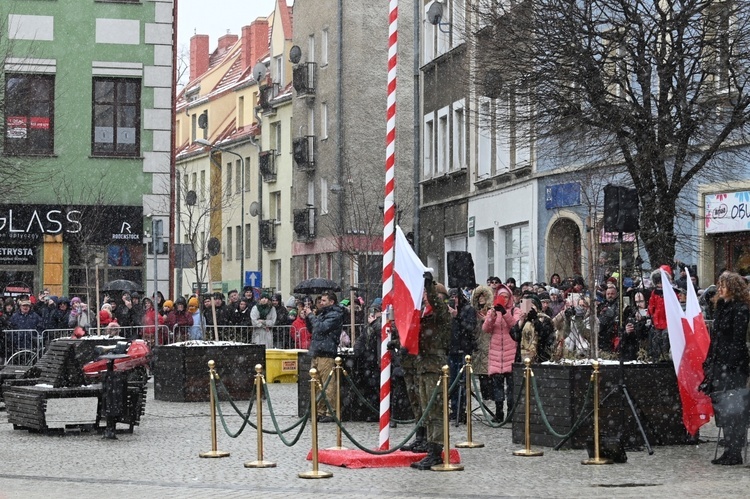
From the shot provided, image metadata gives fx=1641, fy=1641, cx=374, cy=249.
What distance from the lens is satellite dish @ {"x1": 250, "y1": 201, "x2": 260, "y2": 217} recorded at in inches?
2965

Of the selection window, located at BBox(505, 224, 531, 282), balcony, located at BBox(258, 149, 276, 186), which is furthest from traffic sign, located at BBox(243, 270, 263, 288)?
window, located at BBox(505, 224, 531, 282)

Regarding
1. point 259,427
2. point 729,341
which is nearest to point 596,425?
point 729,341

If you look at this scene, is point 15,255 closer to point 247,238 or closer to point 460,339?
point 460,339

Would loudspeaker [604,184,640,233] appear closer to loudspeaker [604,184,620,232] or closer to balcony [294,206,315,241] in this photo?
loudspeaker [604,184,620,232]

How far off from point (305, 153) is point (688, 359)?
51.2 metres

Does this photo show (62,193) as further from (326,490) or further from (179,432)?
(326,490)

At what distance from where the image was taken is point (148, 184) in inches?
1524

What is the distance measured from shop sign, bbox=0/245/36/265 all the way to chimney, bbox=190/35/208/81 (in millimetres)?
62283

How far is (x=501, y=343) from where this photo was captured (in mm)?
20500

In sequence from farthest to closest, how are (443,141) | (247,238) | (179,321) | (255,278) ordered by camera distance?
(247,238) < (255,278) < (443,141) < (179,321)

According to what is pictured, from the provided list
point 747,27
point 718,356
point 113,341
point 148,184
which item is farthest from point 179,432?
point 148,184

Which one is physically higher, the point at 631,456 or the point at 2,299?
the point at 2,299

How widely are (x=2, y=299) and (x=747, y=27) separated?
16304 mm

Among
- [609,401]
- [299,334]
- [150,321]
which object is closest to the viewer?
[609,401]
